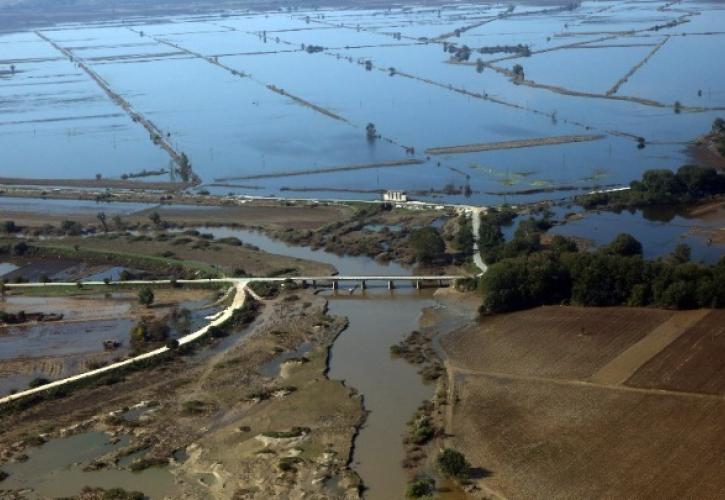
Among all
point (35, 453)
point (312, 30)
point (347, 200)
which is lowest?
point (35, 453)

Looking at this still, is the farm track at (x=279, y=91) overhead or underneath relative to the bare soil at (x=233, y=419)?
overhead

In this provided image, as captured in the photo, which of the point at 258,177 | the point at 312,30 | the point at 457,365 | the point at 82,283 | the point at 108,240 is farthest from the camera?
the point at 312,30

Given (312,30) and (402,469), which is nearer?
(402,469)

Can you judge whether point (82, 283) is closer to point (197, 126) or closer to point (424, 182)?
point (424, 182)

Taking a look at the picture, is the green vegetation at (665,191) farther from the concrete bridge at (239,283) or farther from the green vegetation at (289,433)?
the green vegetation at (289,433)

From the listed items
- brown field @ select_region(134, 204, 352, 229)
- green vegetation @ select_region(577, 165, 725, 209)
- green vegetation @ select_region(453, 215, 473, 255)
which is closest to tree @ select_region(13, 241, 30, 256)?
brown field @ select_region(134, 204, 352, 229)

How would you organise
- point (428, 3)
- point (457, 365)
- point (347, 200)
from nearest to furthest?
point (457, 365)
point (347, 200)
point (428, 3)

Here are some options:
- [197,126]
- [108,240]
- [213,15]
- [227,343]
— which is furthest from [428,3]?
[227,343]

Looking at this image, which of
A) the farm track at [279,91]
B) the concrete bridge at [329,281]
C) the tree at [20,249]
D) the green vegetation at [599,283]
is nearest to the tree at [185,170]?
the farm track at [279,91]
